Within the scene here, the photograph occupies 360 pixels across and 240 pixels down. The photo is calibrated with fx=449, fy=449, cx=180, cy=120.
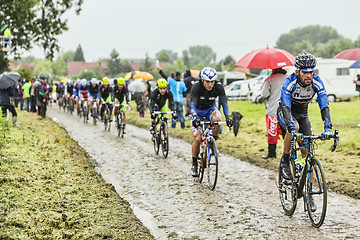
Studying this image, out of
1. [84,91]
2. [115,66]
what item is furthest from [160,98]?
[115,66]

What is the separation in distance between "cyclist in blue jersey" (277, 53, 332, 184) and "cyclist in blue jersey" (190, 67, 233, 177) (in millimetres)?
1822

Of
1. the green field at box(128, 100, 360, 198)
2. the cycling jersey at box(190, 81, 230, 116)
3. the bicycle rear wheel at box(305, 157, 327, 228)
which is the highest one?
the cycling jersey at box(190, 81, 230, 116)

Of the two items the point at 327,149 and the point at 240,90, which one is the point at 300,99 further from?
the point at 240,90

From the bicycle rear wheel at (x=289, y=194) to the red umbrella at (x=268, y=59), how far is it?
14.9ft

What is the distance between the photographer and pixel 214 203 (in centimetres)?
707

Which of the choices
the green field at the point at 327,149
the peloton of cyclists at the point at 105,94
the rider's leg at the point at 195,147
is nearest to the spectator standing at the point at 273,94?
the green field at the point at 327,149

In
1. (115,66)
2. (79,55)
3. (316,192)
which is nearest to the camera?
(316,192)

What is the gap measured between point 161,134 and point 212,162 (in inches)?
161

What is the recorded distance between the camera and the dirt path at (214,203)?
568 cm

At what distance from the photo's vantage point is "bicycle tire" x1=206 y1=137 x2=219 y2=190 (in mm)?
7918

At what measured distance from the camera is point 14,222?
5395 millimetres

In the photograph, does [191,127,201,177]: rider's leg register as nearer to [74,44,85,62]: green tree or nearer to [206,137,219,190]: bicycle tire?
[206,137,219,190]: bicycle tire

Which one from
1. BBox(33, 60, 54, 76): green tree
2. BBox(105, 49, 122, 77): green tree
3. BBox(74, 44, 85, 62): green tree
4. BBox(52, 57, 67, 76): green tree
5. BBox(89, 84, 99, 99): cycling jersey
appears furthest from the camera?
BBox(52, 57, 67, 76): green tree

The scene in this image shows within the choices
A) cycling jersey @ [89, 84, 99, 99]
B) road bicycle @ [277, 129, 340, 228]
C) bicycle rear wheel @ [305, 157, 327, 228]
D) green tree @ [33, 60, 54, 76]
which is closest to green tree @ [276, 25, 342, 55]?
green tree @ [33, 60, 54, 76]
